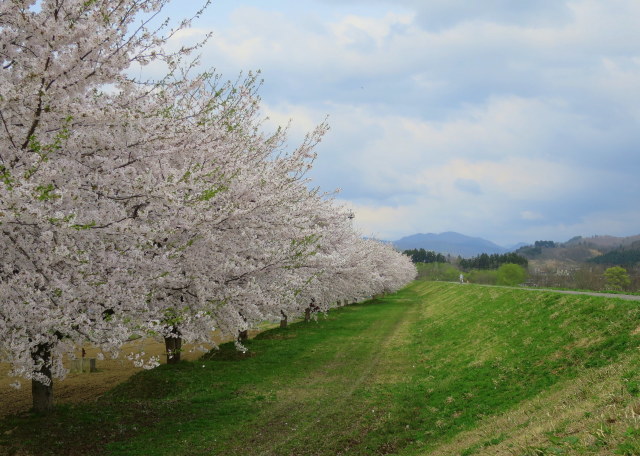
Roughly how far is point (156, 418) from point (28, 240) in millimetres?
8540

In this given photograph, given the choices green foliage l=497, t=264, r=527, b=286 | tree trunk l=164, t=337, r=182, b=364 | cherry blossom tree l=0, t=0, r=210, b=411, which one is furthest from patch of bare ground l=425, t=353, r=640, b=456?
green foliage l=497, t=264, r=527, b=286

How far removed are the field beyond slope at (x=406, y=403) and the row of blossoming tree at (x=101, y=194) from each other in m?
3.08

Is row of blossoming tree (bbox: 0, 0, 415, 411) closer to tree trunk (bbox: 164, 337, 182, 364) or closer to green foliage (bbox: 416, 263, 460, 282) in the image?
tree trunk (bbox: 164, 337, 182, 364)

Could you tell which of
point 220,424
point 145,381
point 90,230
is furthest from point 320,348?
point 90,230

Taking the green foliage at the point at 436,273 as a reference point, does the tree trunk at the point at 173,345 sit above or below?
above

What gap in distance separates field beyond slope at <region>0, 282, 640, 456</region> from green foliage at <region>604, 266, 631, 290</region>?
227ft

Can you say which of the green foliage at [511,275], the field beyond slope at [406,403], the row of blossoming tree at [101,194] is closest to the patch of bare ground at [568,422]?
the field beyond slope at [406,403]

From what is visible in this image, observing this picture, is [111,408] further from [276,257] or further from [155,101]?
[155,101]

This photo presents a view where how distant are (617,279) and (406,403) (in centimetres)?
8248

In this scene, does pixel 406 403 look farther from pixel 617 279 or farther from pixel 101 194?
Answer: pixel 617 279

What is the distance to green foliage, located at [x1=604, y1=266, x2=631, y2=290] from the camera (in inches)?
3125

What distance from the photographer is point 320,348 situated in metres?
27.4

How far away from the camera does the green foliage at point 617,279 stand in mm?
79375

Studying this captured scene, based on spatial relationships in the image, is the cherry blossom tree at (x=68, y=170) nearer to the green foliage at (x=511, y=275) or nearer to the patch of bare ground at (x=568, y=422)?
the patch of bare ground at (x=568, y=422)
